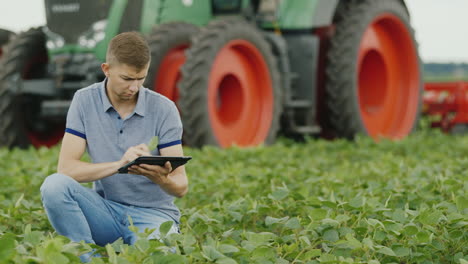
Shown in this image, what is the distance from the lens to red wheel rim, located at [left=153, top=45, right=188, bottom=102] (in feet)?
23.7

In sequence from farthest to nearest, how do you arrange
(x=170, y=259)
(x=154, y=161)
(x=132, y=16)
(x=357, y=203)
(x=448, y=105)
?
(x=448, y=105)
(x=132, y=16)
(x=357, y=203)
(x=154, y=161)
(x=170, y=259)

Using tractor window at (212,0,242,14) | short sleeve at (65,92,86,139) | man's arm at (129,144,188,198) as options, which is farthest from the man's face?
tractor window at (212,0,242,14)

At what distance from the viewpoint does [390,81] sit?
9.56m

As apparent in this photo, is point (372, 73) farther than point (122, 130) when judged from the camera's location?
Yes

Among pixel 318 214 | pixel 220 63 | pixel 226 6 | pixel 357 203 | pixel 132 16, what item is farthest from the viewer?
pixel 226 6

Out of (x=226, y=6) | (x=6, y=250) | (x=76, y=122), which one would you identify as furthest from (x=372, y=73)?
(x=6, y=250)

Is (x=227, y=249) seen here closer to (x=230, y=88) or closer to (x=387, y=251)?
(x=387, y=251)

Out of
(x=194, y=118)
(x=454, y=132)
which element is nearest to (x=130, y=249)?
(x=194, y=118)

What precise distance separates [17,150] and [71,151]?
14.0 feet

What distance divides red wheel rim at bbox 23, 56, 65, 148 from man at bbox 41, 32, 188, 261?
15.7ft

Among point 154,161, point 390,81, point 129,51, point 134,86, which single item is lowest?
point 390,81

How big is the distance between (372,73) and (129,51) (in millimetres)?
6731

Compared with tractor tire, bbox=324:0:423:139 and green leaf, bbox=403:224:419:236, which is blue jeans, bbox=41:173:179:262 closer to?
green leaf, bbox=403:224:419:236

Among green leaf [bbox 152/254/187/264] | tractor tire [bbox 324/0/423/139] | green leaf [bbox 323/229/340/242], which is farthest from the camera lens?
tractor tire [bbox 324/0/423/139]
